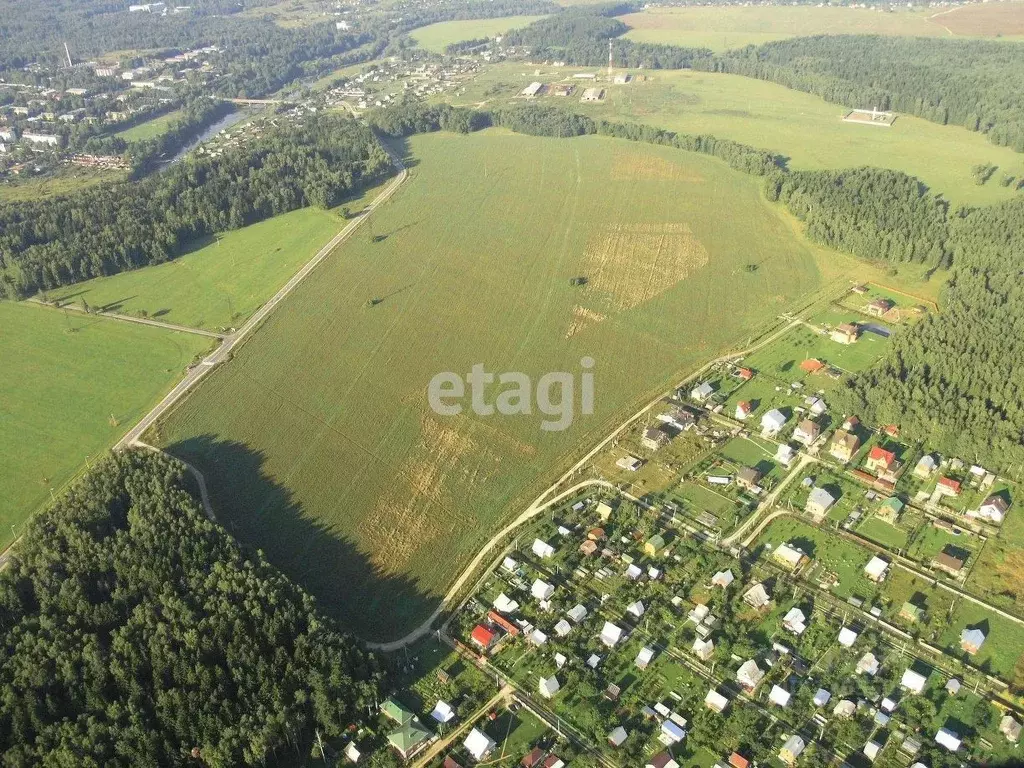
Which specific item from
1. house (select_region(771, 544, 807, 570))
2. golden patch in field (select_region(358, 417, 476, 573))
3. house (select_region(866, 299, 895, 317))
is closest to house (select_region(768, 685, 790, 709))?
house (select_region(771, 544, 807, 570))

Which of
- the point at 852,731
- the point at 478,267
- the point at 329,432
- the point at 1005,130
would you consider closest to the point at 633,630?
the point at 852,731

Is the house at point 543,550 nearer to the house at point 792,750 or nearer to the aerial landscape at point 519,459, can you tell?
the aerial landscape at point 519,459

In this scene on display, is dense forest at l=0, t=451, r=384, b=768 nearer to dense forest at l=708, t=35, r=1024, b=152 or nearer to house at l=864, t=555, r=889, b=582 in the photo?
house at l=864, t=555, r=889, b=582

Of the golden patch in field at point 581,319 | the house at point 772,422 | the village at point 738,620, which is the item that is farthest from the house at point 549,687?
the golden patch in field at point 581,319

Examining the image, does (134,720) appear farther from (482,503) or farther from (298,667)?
(482,503)

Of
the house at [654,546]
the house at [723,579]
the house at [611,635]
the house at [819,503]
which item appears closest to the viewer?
the house at [611,635]

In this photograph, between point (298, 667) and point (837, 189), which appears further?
point (837, 189)
